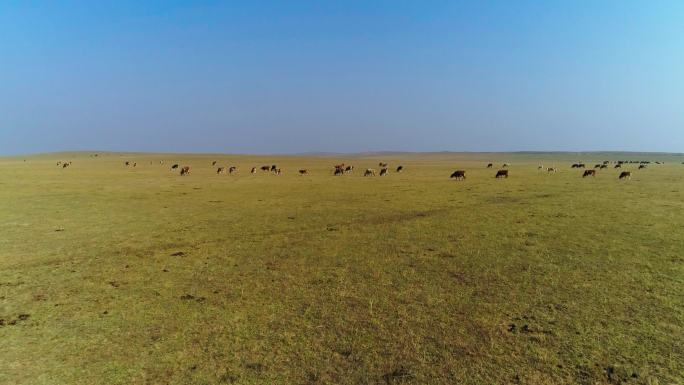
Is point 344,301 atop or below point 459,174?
below

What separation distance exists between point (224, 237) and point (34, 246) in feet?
20.0

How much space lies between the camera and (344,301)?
8.74m

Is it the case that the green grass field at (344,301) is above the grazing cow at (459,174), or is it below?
below

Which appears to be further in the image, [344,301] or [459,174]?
[459,174]

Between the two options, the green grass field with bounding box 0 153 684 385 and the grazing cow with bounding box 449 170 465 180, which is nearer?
the green grass field with bounding box 0 153 684 385

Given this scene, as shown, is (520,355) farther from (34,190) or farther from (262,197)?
(34,190)

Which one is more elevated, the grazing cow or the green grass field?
the grazing cow

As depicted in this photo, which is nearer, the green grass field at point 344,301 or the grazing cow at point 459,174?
the green grass field at point 344,301

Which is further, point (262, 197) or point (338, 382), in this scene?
point (262, 197)

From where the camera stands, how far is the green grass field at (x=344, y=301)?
6.21 metres

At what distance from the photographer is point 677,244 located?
13.3 m

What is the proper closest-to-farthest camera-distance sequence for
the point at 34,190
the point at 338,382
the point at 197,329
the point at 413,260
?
1. the point at 338,382
2. the point at 197,329
3. the point at 413,260
4. the point at 34,190

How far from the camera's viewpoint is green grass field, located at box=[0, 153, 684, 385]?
621 cm

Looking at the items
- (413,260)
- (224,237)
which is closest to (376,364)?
(413,260)
